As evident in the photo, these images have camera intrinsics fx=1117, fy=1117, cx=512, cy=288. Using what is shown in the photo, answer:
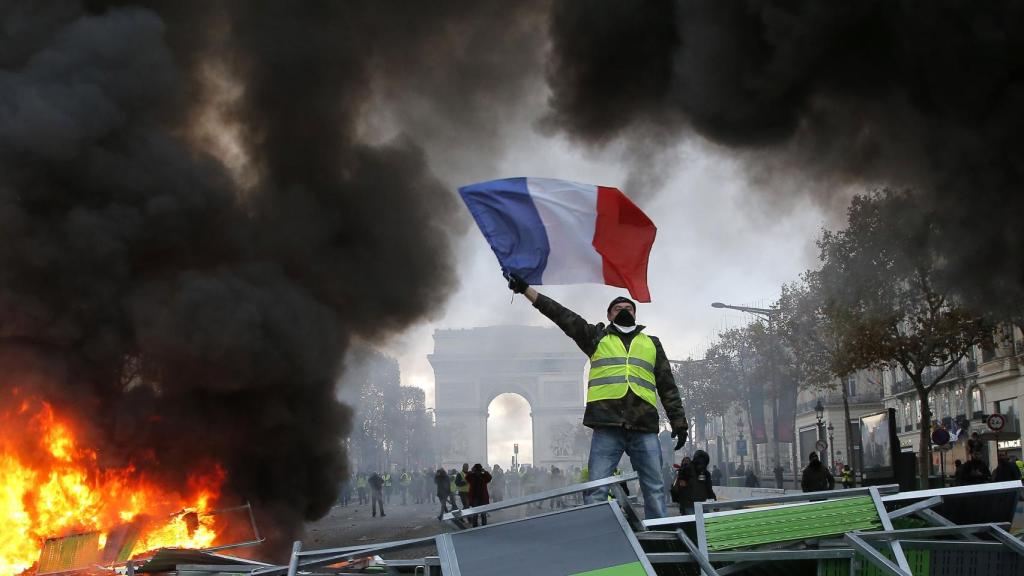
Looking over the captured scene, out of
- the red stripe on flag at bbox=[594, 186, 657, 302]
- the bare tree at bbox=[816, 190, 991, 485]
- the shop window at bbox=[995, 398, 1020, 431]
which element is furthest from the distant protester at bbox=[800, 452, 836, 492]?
the shop window at bbox=[995, 398, 1020, 431]

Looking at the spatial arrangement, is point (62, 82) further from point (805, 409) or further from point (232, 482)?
point (805, 409)

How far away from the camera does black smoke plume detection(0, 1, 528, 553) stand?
13.3m

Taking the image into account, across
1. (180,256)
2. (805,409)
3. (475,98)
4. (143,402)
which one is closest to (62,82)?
(180,256)

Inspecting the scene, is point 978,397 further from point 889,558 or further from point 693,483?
point 889,558

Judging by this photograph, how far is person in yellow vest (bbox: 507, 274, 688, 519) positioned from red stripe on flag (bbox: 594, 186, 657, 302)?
3.89ft

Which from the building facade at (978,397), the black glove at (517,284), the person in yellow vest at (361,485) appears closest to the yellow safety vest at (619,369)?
the black glove at (517,284)

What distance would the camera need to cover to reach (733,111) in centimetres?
941

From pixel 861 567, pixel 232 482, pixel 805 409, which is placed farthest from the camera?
A: pixel 805 409

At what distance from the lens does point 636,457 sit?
7.10 metres

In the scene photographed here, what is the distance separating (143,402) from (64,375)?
3.31 feet

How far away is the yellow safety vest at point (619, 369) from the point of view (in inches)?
273

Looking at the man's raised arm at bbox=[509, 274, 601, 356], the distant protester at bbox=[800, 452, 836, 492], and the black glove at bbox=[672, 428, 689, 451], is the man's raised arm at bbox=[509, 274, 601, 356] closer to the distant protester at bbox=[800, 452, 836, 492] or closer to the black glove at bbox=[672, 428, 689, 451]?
the black glove at bbox=[672, 428, 689, 451]

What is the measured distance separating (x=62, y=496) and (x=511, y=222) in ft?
24.2

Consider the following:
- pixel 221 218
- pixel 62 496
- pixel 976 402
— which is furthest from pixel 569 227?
pixel 976 402
